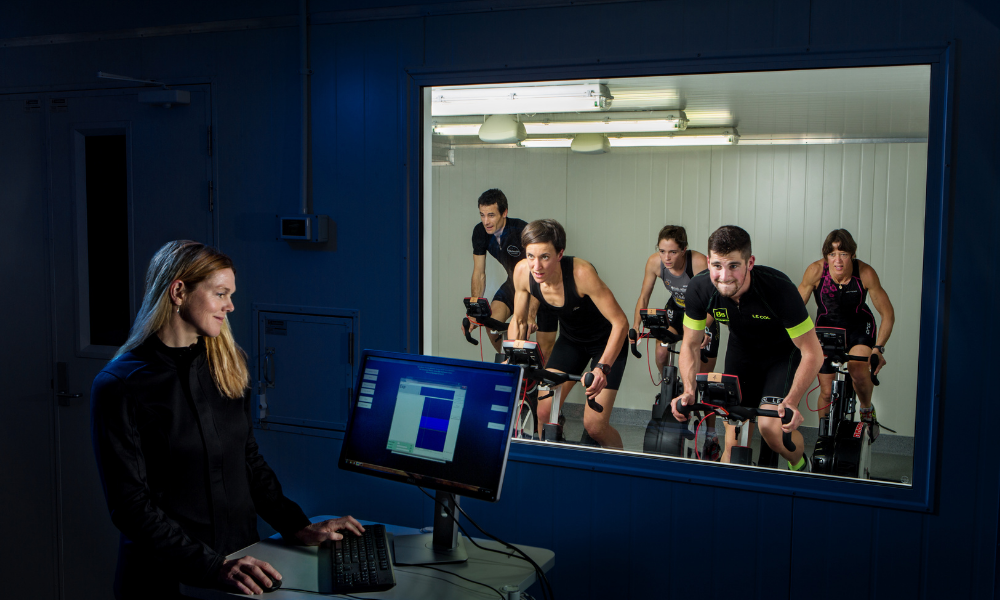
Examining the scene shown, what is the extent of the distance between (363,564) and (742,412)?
1.48 meters

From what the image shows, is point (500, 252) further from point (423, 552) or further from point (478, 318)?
point (423, 552)

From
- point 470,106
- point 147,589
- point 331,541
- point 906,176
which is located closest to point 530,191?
point 470,106

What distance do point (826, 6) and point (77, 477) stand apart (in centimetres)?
370

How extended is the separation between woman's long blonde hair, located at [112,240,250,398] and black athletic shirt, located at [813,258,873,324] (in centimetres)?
194

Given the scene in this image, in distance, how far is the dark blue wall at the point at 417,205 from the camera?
2281 mm

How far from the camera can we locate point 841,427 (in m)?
2.51

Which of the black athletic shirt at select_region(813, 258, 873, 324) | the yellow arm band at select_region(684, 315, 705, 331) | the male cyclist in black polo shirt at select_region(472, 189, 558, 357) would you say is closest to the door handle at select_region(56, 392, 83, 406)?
the male cyclist in black polo shirt at select_region(472, 189, 558, 357)

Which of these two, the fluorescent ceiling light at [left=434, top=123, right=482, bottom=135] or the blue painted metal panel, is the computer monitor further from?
the blue painted metal panel

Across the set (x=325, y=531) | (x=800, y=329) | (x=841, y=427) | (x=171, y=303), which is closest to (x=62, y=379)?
(x=171, y=303)

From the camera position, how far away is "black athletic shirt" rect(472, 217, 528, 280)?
9.70 ft

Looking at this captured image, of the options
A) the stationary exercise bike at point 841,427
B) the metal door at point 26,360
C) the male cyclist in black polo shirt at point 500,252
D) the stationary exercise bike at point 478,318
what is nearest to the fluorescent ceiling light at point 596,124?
the male cyclist in black polo shirt at point 500,252

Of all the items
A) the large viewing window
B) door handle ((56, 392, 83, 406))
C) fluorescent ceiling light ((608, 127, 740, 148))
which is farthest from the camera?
door handle ((56, 392, 83, 406))

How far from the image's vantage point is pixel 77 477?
11.2 ft

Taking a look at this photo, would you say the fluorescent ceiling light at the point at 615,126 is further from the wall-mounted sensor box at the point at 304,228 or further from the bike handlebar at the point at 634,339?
the wall-mounted sensor box at the point at 304,228
